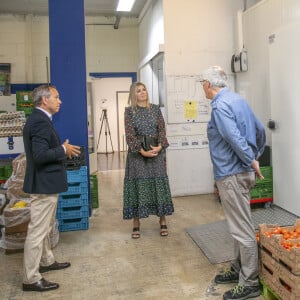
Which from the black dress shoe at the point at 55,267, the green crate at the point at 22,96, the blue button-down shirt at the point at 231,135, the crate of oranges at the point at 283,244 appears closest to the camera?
the crate of oranges at the point at 283,244

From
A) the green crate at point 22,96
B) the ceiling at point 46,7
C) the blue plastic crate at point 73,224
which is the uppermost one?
the ceiling at point 46,7

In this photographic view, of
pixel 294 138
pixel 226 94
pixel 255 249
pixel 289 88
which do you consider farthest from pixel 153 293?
pixel 289 88

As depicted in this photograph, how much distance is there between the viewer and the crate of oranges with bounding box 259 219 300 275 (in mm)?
1994

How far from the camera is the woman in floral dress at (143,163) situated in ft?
11.4

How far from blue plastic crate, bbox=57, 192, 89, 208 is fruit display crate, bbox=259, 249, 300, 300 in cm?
201

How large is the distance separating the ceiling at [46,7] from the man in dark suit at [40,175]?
17.4 feet

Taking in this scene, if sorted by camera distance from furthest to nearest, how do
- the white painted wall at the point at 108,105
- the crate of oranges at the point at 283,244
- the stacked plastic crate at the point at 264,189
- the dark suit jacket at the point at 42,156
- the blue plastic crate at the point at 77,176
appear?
the white painted wall at the point at 108,105 → the stacked plastic crate at the point at 264,189 → the blue plastic crate at the point at 77,176 → the dark suit jacket at the point at 42,156 → the crate of oranges at the point at 283,244

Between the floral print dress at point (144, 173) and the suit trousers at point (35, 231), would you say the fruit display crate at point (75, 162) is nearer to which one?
the floral print dress at point (144, 173)

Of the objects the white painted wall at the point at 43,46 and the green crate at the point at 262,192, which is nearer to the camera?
the green crate at the point at 262,192

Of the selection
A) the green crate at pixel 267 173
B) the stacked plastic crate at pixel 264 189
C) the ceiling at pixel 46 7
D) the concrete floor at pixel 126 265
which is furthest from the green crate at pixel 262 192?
the ceiling at pixel 46 7

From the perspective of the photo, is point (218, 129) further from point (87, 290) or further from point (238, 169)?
point (87, 290)

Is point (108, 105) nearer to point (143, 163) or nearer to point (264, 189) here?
point (264, 189)

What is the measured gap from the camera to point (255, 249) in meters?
2.38

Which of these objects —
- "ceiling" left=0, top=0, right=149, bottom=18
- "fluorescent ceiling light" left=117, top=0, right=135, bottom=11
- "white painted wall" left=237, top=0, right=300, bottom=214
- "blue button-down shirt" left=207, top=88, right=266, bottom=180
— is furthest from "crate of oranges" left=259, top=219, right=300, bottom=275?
"ceiling" left=0, top=0, right=149, bottom=18
